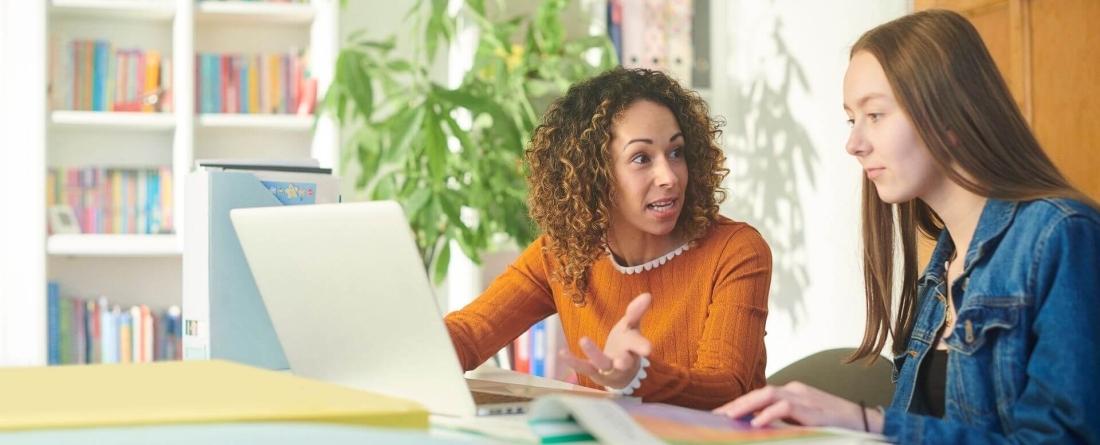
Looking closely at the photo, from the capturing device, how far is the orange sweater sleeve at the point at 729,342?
50.2 inches

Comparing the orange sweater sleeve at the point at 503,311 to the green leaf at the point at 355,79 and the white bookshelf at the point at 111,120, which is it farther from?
the white bookshelf at the point at 111,120

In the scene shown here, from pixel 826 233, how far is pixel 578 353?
3.97ft

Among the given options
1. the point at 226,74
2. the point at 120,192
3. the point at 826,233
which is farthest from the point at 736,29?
the point at 120,192

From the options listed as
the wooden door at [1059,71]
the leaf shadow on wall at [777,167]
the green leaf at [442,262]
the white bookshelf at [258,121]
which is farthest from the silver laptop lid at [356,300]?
the white bookshelf at [258,121]

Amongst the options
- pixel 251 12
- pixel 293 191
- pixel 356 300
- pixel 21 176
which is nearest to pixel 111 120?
Result: pixel 21 176

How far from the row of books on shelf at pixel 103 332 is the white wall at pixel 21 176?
8cm

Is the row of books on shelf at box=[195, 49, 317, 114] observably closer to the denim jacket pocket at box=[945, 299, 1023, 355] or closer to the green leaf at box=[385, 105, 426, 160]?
the green leaf at box=[385, 105, 426, 160]

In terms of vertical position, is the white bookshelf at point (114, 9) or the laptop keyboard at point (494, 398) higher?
the white bookshelf at point (114, 9)

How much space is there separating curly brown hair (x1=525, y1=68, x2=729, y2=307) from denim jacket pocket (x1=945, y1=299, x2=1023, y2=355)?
58 cm

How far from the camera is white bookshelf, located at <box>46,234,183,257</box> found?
135 inches

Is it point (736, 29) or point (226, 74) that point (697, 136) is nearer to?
point (736, 29)

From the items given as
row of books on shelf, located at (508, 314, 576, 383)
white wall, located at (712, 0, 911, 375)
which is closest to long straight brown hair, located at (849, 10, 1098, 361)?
white wall, located at (712, 0, 911, 375)

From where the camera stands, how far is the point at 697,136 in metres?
1.73

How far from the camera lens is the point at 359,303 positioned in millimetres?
1158
